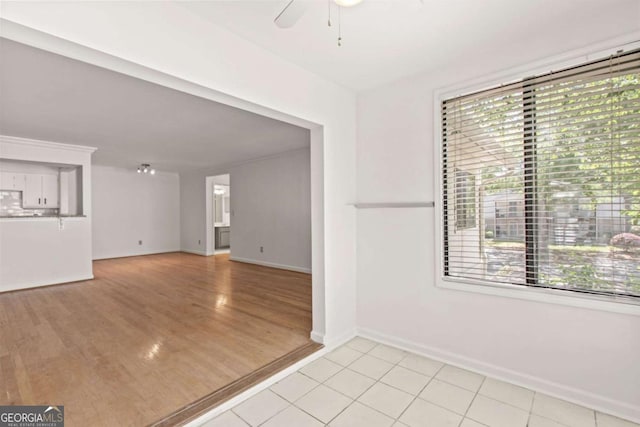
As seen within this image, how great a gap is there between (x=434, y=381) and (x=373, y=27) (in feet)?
8.29

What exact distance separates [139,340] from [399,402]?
242 centimetres

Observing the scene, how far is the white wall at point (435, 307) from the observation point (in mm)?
1837

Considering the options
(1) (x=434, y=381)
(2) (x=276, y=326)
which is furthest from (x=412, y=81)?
(2) (x=276, y=326)

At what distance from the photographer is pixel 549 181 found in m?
2.01

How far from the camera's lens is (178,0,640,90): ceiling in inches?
68.2

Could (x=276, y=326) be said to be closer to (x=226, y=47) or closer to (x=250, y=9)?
(x=226, y=47)

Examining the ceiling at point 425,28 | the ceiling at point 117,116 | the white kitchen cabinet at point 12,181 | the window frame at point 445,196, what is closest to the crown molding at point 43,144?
the ceiling at point 117,116

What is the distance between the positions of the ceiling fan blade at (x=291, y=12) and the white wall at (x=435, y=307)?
1449mm

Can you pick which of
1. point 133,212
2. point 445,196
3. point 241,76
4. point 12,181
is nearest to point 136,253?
point 133,212

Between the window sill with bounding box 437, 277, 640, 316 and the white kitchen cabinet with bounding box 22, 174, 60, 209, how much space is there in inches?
291

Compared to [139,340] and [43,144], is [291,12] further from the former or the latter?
[43,144]

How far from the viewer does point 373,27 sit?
192cm

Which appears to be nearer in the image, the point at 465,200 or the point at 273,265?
the point at 465,200

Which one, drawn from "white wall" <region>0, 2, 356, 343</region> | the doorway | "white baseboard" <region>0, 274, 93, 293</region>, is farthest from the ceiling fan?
the doorway
